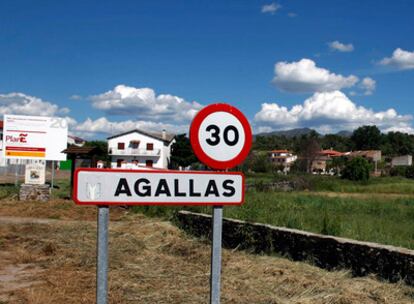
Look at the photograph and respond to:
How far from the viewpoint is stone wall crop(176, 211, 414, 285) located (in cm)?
653

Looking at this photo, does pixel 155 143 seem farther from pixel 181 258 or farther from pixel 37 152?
pixel 181 258

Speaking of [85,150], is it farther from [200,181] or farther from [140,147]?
[140,147]

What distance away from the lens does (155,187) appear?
3520mm

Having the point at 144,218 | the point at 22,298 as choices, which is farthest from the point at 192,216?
the point at 22,298

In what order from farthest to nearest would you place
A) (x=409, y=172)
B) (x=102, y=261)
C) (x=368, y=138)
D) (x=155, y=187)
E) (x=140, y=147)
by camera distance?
1. (x=368, y=138)
2. (x=140, y=147)
3. (x=409, y=172)
4. (x=155, y=187)
5. (x=102, y=261)

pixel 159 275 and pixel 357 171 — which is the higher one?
pixel 357 171

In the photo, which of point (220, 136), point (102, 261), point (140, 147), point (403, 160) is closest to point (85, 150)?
point (220, 136)

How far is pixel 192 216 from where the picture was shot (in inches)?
467

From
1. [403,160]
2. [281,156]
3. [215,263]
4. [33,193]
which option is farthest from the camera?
[281,156]

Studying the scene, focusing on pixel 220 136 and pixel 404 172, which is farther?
pixel 404 172

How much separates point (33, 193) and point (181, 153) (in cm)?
5724

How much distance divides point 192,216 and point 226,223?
176cm

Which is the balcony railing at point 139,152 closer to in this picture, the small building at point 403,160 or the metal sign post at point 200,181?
the small building at point 403,160

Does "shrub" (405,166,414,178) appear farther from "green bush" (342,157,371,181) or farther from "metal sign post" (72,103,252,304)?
"metal sign post" (72,103,252,304)
